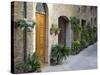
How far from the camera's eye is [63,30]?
2.92m

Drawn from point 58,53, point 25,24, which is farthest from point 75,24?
point 25,24

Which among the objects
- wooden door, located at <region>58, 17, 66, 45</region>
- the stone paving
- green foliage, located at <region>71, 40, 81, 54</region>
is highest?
wooden door, located at <region>58, 17, 66, 45</region>

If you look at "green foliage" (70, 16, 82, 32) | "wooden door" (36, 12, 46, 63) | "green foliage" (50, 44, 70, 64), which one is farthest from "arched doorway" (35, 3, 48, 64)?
"green foliage" (70, 16, 82, 32)

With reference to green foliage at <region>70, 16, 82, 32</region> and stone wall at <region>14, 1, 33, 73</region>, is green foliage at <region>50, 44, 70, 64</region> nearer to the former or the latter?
green foliage at <region>70, 16, 82, 32</region>

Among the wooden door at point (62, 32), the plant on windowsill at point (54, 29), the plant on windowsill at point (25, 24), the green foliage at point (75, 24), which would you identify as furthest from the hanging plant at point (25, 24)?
the green foliage at point (75, 24)

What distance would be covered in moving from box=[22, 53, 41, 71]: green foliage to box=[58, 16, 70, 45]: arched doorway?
1.20 ft

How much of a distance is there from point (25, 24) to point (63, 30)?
1.63 feet

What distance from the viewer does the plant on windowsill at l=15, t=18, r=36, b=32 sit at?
265cm

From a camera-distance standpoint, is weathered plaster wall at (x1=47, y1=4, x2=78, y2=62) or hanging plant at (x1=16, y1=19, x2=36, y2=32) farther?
weathered plaster wall at (x1=47, y1=4, x2=78, y2=62)

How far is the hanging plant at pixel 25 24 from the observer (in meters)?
2.65

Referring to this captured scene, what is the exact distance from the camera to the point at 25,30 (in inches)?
106

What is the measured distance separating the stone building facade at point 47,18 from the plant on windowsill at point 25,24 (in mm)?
34

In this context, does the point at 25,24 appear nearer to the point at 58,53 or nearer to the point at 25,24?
the point at 25,24

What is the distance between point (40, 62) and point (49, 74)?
186mm
